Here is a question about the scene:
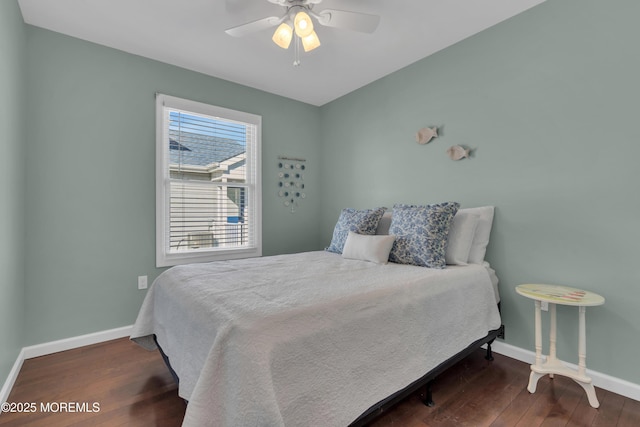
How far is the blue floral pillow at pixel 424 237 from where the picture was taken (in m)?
2.21

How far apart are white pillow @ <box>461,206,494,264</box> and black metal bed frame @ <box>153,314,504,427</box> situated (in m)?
0.55

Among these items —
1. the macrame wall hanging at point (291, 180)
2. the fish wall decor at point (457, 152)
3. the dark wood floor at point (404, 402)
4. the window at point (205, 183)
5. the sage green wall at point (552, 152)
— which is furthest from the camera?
the macrame wall hanging at point (291, 180)

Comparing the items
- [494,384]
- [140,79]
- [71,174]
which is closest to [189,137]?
[140,79]

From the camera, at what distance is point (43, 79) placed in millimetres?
2379

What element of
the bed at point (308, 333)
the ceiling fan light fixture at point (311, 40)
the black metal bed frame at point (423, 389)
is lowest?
the black metal bed frame at point (423, 389)

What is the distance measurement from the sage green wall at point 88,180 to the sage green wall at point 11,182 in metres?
0.13

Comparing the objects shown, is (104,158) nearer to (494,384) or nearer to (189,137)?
(189,137)

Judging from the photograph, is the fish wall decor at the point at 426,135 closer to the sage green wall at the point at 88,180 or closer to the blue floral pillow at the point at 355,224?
the blue floral pillow at the point at 355,224

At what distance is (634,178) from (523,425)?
1.59 metres

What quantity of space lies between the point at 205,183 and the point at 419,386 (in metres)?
2.74

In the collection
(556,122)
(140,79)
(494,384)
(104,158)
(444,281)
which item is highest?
(140,79)

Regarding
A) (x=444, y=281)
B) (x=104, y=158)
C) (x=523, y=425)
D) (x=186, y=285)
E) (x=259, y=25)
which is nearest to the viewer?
(x=523, y=425)

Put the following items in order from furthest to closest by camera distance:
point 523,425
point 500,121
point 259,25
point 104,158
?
1. point 104,158
2. point 500,121
3. point 259,25
4. point 523,425

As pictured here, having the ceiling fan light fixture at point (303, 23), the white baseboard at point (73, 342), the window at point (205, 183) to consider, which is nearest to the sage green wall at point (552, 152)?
the ceiling fan light fixture at point (303, 23)
